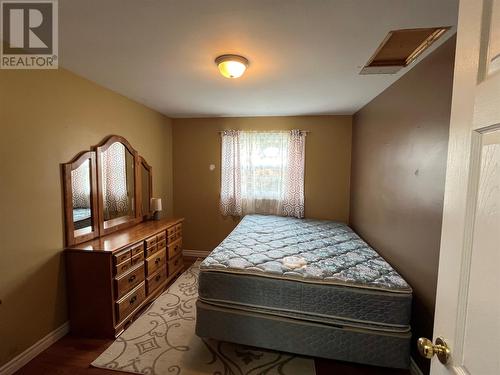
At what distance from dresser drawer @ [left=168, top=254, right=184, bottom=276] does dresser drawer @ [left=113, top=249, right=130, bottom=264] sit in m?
0.95

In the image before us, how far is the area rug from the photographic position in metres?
1.79

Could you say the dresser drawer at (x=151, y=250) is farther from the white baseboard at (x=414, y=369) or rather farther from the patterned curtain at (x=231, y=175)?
the white baseboard at (x=414, y=369)

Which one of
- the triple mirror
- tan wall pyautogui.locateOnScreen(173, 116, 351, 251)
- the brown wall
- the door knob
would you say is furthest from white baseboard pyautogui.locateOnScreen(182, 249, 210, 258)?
the door knob

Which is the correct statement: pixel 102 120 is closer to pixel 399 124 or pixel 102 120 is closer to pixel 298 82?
pixel 298 82

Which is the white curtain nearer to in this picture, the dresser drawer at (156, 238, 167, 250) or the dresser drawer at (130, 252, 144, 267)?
the dresser drawer at (156, 238, 167, 250)

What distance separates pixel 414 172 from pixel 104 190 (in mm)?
2950

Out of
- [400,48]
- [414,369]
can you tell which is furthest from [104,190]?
[414,369]

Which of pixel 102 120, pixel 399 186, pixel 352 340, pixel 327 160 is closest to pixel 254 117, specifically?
pixel 327 160

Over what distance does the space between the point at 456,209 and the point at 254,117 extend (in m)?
3.51

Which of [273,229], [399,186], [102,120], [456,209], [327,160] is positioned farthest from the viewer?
[327,160]

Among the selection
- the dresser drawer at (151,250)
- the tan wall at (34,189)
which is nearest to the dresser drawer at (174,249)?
the dresser drawer at (151,250)

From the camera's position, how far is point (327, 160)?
386 centimetres

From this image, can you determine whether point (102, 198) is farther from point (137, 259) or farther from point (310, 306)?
point (310, 306)

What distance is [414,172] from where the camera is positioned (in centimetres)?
193
